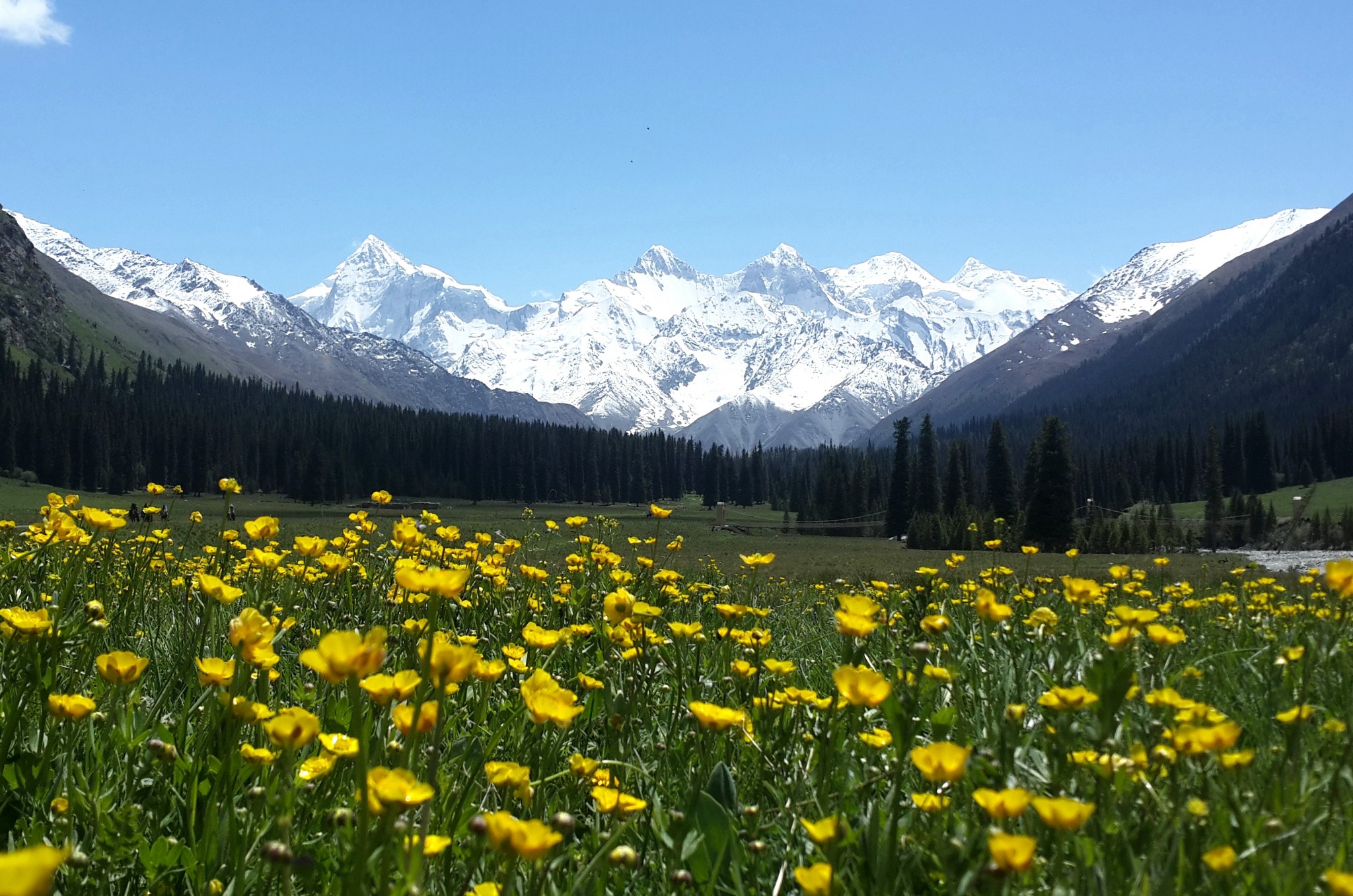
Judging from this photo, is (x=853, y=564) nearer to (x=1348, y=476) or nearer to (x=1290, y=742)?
(x=1290, y=742)

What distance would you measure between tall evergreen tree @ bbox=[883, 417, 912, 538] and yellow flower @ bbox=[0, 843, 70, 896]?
238 feet

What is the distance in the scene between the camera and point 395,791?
3.92ft

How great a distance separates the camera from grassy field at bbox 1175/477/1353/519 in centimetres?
7062

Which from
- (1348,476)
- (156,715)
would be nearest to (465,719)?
(156,715)

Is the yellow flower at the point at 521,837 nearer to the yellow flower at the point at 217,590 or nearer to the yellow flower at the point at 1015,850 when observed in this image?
the yellow flower at the point at 1015,850

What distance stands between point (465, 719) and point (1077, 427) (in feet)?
678

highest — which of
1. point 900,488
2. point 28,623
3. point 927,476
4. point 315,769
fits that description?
point 927,476

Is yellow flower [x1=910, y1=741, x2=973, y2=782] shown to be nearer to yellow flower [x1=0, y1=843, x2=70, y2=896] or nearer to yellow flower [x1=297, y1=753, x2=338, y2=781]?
yellow flower [x1=0, y1=843, x2=70, y2=896]

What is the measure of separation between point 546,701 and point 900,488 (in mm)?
73109

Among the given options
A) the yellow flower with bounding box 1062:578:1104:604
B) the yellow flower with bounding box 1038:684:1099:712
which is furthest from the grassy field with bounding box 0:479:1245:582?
the yellow flower with bounding box 1038:684:1099:712

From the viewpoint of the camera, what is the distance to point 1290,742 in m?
1.83

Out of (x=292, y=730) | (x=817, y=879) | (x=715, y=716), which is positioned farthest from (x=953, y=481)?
(x=292, y=730)

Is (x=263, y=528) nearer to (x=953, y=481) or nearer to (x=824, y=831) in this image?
(x=824, y=831)

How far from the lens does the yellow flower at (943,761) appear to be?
1415 millimetres
